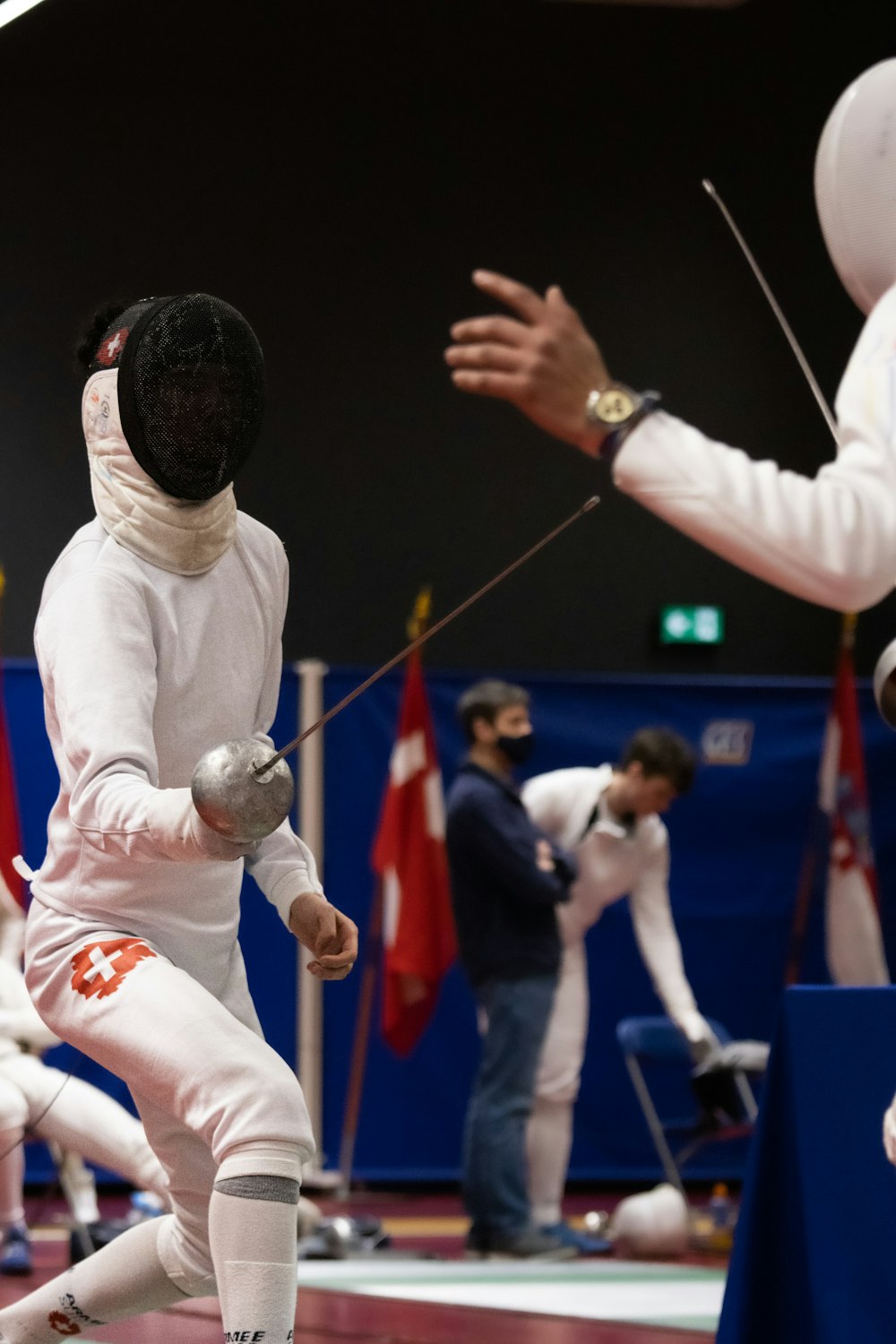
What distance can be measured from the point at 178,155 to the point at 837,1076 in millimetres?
2862

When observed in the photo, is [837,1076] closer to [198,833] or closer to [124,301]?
[198,833]

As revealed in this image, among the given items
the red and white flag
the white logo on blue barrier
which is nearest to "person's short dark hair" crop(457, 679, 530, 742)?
the white logo on blue barrier

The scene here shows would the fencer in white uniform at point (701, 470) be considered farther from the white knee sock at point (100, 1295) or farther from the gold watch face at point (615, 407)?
the white knee sock at point (100, 1295)

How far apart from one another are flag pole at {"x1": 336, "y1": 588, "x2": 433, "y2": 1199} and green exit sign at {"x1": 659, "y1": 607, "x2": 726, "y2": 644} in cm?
154

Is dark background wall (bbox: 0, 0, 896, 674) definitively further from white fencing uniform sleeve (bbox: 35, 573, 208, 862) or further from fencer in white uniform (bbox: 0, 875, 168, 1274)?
white fencing uniform sleeve (bbox: 35, 573, 208, 862)

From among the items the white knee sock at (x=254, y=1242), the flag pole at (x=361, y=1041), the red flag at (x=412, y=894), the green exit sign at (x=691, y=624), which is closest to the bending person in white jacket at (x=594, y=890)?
the red flag at (x=412, y=894)

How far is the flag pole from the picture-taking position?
597 cm

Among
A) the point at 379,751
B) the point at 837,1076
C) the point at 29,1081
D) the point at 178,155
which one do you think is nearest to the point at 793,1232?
the point at 837,1076

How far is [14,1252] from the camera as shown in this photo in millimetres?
4094

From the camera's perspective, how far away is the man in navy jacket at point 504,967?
4695 mm

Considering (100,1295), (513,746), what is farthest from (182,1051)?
(513,746)

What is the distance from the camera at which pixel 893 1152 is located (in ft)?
6.89

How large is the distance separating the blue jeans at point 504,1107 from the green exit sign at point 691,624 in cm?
282

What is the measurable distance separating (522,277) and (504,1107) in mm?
3481
